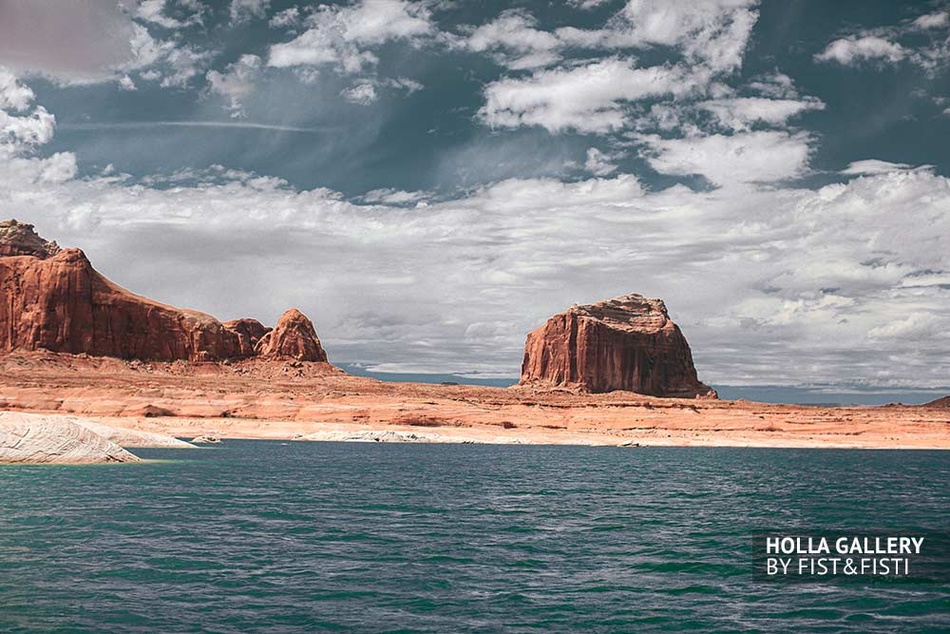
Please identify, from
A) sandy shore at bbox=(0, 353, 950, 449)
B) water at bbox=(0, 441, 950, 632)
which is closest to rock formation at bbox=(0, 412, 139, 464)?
water at bbox=(0, 441, 950, 632)

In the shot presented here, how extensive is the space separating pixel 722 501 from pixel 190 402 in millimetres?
127103

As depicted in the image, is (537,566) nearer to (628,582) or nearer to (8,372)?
(628,582)

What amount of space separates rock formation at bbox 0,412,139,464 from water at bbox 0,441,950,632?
9.27 ft

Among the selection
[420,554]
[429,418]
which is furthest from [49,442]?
[429,418]

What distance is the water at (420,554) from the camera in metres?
20.7

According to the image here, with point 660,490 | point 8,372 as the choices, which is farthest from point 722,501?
point 8,372

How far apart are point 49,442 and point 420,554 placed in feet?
148

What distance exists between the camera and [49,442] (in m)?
62.7

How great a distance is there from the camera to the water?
2066 cm

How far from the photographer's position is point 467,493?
170ft

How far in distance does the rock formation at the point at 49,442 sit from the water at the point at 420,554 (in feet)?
9.27

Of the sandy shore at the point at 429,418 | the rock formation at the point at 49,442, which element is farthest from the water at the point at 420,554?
the sandy shore at the point at 429,418

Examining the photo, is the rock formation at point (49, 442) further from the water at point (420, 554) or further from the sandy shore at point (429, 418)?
the sandy shore at point (429, 418)

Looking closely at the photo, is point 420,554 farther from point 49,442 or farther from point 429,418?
point 429,418
